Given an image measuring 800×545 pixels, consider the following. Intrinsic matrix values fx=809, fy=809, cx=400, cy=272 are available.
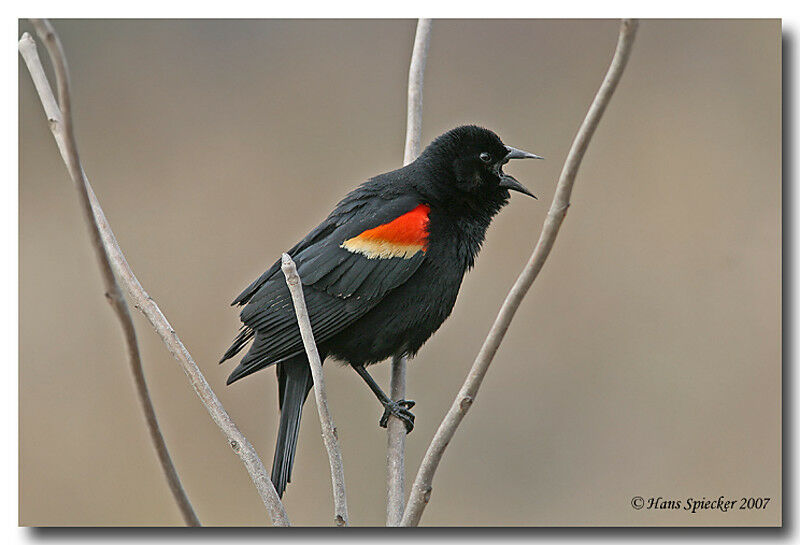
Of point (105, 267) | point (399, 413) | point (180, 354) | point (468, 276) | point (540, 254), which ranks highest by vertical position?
point (105, 267)

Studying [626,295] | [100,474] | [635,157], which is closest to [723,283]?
[626,295]

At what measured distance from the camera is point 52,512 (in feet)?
7.36

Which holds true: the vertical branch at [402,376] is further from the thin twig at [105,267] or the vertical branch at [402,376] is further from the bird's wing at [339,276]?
the thin twig at [105,267]

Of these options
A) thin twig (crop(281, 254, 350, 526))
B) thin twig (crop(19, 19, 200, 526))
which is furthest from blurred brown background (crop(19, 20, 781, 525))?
thin twig (crop(19, 19, 200, 526))

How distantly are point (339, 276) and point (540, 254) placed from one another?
0.80 m

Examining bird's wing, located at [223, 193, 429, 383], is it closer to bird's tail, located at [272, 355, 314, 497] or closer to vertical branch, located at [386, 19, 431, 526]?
bird's tail, located at [272, 355, 314, 497]

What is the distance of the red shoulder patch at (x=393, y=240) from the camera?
6.97 feet

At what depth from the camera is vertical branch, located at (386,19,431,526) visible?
188 cm

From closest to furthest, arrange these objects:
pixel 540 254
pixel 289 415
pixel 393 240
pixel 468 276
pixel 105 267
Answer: pixel 105 267 → pixel 540 254 → pixel 289 415 → pixel 393 240 → pixel 468 276

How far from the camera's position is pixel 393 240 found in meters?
2.13

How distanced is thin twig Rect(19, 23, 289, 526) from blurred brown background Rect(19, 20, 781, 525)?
0.60 m

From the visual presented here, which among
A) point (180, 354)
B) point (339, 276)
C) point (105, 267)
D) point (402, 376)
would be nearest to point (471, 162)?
point (339, 276)

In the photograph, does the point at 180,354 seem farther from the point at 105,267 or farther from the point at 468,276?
the point at 468,276

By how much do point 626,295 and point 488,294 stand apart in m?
0.44
